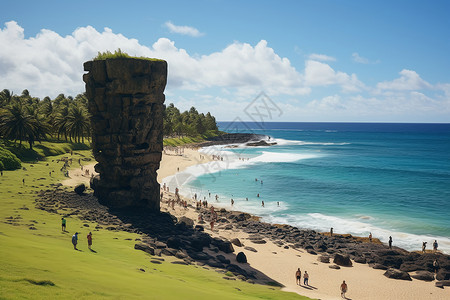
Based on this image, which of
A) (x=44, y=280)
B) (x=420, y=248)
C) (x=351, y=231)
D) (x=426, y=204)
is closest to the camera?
(x=44, y=280)

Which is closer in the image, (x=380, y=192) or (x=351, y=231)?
(x=351, y=231)

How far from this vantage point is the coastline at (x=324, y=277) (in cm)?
2669

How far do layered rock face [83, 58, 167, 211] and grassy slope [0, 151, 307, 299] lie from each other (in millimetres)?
7714

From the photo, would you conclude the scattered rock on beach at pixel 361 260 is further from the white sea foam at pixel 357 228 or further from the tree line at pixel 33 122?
the tree line at pixel 33 122

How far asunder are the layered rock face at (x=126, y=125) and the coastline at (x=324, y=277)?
11602 millimetres

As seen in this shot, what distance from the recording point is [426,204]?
5500cm

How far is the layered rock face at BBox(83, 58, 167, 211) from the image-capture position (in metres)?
37.4

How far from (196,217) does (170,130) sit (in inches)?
3746

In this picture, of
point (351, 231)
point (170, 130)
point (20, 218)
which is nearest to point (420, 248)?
point (351, 231)

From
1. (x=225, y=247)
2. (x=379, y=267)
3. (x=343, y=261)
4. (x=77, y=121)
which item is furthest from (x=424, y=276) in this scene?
(x=77, y=121)

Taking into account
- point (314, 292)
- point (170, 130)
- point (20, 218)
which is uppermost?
point (170, 130)

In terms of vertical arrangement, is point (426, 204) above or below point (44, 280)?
below

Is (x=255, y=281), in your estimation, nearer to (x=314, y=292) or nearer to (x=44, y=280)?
(x=314, y=292)

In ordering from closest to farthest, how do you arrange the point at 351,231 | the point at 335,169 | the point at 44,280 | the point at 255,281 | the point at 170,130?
the point at 44,280 < the point at 255,281 < the point at 351,231 < the point at 335,169 < the point at 170,130
